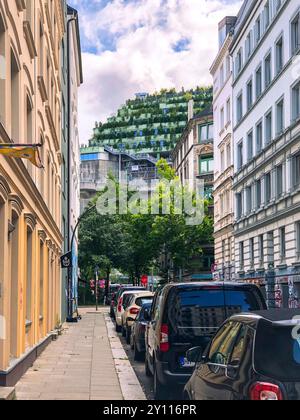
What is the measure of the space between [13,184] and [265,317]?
7137 mm

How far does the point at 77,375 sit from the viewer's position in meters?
13.4

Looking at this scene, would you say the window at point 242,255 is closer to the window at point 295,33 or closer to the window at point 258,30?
the window at point 258,30

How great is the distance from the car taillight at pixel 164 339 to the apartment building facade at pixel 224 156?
34064 mm

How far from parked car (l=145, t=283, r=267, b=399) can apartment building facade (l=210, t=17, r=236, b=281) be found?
33.9 meters

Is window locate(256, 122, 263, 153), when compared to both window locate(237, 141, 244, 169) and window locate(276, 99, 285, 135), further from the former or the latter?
window locate(237, 141, 244, 169)

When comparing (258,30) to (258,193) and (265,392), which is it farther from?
(265,392)

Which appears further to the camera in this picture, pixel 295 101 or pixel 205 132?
pixel 205 132

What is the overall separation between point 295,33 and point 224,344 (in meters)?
26.5

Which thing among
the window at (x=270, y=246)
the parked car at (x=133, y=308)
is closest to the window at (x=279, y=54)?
the window at (x=270, y=246)

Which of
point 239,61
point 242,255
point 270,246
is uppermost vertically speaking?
point 239,61

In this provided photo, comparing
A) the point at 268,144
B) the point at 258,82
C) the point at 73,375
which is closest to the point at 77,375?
the point at 73,375

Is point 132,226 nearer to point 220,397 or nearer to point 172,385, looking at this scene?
point 172,385

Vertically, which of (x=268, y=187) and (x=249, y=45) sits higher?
(x=249, y=45)

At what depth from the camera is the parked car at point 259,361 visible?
16.5ft
